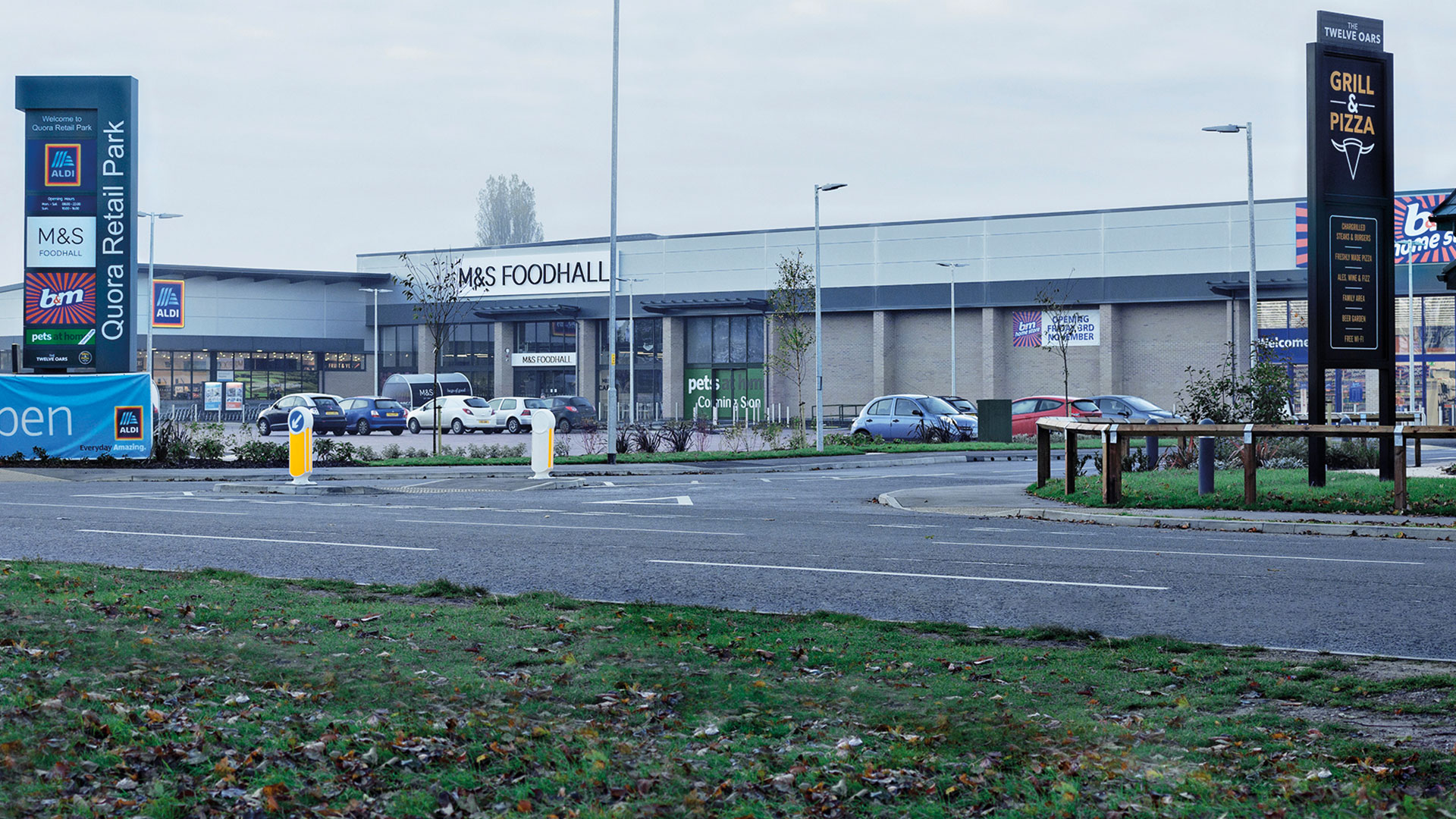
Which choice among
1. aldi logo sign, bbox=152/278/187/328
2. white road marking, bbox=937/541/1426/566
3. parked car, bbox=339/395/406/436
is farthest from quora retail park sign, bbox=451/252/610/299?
white road marking, bbox=937/541/1426/566

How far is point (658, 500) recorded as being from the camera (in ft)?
64.6

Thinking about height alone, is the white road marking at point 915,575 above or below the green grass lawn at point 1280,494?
below

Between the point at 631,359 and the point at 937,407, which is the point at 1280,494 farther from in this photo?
the point at 631,359

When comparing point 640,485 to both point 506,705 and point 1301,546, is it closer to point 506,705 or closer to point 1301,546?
point 1301,546

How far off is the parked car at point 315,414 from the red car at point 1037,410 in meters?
21.5

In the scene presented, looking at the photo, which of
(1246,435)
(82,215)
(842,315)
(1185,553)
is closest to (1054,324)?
(842,315)

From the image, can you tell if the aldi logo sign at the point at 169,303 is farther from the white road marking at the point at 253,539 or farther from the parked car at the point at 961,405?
the white road marking at the point at 253,539

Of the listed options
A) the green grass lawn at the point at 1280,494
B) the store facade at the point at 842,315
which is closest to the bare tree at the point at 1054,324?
the store facade at the point at 842,315

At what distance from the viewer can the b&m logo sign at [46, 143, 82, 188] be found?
2908 centimetres

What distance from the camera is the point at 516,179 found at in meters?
103

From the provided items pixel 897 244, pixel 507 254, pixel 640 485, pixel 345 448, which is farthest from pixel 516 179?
pixel 640 485

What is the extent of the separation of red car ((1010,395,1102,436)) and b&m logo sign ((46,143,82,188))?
24.8 m

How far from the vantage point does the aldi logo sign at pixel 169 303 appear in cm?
6359

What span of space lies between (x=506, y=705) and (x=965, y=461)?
89.0 ft
